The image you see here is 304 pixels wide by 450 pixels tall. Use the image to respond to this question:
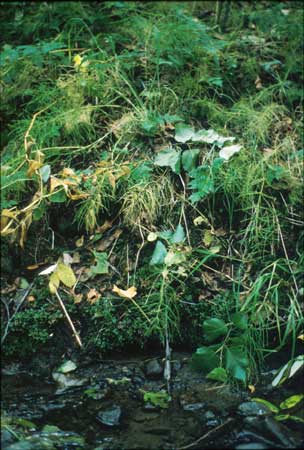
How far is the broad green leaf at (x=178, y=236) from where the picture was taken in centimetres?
226

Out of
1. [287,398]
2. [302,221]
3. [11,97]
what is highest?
[11,97]

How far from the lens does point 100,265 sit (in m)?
2.28

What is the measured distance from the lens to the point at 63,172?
2.35 m

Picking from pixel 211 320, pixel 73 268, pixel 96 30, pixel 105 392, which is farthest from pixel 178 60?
pixel 105 392

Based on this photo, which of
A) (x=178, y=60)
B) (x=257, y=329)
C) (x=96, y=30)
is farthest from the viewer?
(x=96, y=30)

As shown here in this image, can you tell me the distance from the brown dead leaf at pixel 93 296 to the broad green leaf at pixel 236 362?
1.97 feet

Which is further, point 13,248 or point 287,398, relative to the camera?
point 13,248

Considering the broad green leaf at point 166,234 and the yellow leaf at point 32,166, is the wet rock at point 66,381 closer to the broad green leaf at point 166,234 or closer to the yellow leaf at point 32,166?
the broad green leaf at point 166,234

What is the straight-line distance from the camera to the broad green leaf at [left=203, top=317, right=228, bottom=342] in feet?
6.71

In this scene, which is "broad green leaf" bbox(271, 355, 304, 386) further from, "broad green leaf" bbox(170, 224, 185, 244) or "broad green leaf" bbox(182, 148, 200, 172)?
"broad green leaf" bbox(182, 148, 200, 172)

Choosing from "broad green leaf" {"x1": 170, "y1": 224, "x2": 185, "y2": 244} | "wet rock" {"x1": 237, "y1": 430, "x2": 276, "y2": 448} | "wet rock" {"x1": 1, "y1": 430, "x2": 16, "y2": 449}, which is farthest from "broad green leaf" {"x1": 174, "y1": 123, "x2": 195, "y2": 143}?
"wet rock" {"x1": 1, "y1": 430, "x2": 16, "y2": 449}

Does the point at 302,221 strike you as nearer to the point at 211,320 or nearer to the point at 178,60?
the point at 211,320

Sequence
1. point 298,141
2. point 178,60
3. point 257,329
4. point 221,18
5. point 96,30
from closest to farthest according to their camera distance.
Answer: point 257,329
point 298,141
point 178,60
point 96,30
point 221,18

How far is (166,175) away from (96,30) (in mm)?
1279
